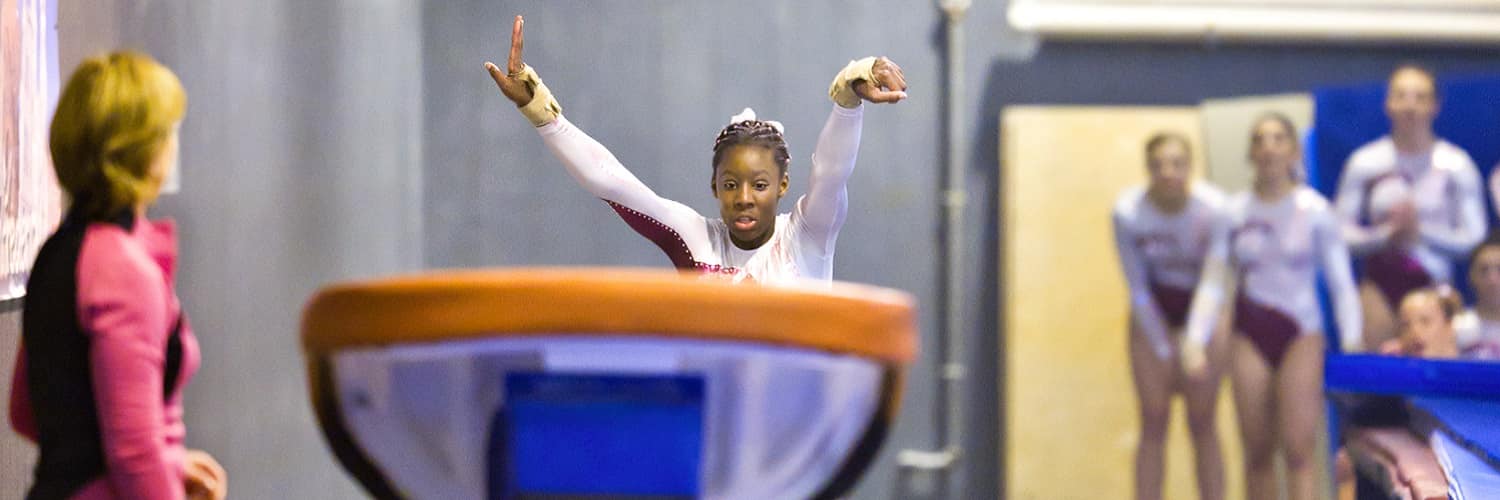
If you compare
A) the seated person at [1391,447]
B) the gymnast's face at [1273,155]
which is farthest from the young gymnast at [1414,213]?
the seated person at [1391,447]

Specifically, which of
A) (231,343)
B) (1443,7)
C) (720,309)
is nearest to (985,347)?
(1443,7)

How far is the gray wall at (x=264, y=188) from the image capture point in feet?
8.68

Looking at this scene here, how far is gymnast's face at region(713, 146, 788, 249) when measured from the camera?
7.77 feet

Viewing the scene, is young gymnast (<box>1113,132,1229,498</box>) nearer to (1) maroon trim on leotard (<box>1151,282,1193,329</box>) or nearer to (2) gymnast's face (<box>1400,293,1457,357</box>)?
(1) maroon trim on leotard (<box>1151,282,1193,329</box>)

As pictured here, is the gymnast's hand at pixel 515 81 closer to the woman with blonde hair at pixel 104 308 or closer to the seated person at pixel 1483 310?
the woman with blonde hair at pixel 104 308

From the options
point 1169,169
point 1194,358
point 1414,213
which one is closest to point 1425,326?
point 1414,213

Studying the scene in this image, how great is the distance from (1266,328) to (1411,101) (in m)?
0.81

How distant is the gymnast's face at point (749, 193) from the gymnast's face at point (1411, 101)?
9.81ft

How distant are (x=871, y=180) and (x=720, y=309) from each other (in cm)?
385

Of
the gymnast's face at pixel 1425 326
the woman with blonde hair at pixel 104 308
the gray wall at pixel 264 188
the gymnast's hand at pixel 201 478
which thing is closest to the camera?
the woman with blonde hair at pixel 104 308

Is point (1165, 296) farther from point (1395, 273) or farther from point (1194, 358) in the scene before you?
point (1395, 273)

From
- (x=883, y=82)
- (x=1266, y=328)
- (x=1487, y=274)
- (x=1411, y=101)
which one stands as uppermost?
(x=1411, y=101)

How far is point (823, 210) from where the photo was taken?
7.66 feet

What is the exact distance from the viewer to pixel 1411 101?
15.4ft
